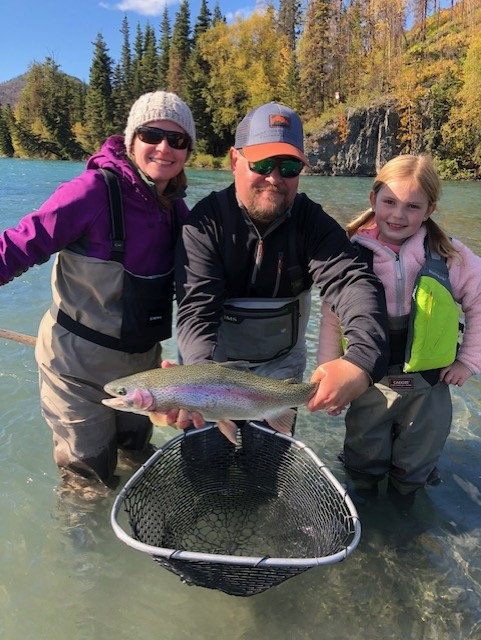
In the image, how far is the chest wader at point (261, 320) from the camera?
2957mm

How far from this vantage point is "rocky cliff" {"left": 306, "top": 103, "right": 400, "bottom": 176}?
1673 inches

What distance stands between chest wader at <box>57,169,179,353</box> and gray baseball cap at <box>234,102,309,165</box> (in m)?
0.72

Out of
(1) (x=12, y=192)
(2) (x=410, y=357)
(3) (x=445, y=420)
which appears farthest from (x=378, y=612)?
(1) (x=12, y=192)

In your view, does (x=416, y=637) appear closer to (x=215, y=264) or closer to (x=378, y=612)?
(x=378, y=612)

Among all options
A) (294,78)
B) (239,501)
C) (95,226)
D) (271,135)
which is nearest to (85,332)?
(95,226)

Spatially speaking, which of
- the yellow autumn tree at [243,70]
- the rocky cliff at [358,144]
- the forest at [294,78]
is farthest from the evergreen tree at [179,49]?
the rocky cliff at [358,144]

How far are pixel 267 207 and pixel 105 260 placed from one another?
3.24 ft

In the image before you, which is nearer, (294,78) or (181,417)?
(181,417)

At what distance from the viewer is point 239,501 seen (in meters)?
3.21

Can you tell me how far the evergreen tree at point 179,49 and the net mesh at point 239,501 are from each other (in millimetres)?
65094

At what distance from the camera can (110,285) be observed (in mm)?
2861

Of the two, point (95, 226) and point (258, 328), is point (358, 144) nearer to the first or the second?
point (258, 328)

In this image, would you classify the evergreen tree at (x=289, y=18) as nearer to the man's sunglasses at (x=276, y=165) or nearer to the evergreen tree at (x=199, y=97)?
the evergreen tree at (x=199, y=97)

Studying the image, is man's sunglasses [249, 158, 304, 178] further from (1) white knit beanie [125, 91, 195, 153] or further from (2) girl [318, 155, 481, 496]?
(2) girl [318, 155, 481, 496]
